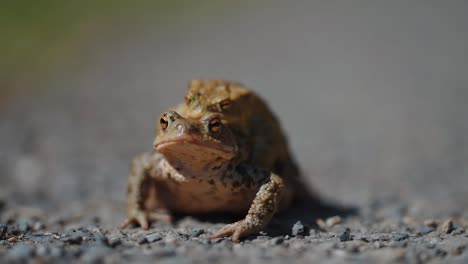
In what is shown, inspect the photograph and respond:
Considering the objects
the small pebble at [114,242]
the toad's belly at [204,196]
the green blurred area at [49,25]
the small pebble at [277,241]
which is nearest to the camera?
the small pebble at [114,242]

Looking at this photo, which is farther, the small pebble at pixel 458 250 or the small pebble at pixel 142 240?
the small pebble at pixel 142 240

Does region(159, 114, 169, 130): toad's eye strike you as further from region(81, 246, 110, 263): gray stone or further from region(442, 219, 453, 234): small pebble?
region(442, 219, 453, 234): small pebble

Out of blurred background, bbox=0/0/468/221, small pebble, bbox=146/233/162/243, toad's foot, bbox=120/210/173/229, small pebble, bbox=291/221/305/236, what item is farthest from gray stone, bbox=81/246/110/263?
blurred background, bbox=0/0/468/221

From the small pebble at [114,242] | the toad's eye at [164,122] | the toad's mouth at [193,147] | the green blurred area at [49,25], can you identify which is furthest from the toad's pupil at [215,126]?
the green blurred area at [49,25]

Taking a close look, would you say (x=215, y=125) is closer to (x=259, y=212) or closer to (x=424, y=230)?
(x=259, y=212)

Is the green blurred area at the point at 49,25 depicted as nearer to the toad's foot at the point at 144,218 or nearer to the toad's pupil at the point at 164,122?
the toad's foot at the point at 144,218

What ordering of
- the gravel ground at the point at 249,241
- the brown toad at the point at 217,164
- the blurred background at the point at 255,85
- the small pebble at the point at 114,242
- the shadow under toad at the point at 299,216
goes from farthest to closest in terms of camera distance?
1. the blurred background at the point at 255,85
2. the shadow under toad at the point at 299,216
3. the brown toad at the point at 217,164
4. the small pebble at the point at 114,242
5. the gravel ground at the point at 249,241

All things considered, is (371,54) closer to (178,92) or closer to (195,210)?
(178,92)
